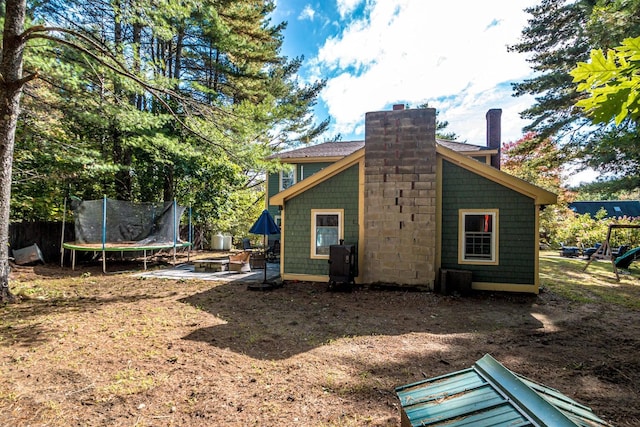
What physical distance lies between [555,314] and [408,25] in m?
8.42

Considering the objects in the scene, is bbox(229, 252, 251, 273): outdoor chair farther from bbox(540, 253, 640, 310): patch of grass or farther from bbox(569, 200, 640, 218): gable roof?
bbox(569, 200, 640, 218): gable roof

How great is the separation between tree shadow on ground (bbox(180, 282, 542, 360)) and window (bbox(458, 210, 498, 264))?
974 mm

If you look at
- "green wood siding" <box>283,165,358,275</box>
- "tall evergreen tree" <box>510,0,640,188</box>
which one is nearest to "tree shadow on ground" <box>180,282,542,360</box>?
"green wood siding" <box>283,165,358,275</box>

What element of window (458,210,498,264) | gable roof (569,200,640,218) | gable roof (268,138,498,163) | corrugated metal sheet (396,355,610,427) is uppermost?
gable roof (268,138,498,163)

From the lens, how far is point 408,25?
857cm

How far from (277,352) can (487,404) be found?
127 inches

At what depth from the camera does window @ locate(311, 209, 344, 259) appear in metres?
8.73

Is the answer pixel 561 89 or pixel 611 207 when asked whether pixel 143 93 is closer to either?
pixel 561 89

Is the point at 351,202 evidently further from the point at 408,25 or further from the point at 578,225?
the point at 578,225

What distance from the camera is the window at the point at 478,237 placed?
7.62m

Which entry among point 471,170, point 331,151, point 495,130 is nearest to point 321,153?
point 331,151

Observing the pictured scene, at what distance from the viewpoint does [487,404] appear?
4.75ft

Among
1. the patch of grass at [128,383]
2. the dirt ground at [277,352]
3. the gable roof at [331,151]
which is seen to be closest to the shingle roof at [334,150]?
the gable roof at [331,151]

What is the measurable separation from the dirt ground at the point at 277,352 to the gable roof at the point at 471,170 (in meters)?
2.58
